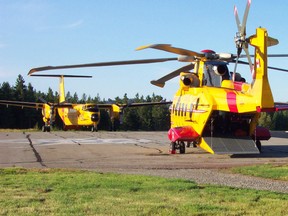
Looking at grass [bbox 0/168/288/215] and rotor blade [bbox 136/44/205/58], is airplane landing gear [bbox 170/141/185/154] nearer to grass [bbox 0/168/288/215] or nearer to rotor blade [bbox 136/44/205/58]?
rotor blade [bbox 136/44/205/58]

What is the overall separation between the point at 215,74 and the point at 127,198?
13.0 metres

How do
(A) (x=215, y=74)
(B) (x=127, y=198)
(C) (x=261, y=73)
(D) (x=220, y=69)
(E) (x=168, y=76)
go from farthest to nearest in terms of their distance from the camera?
1. (E) (x=168, y=76)
2. (A) (x=215, y=74)
3. (D) (x=220, y=69)
4. (C) (x=261, y=73)
5. (B) (x=127, y=198)

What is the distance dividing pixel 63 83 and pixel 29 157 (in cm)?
4305

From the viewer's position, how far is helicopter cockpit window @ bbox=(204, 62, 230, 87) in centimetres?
1995

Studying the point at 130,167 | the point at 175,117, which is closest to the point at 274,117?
the point at 175,117

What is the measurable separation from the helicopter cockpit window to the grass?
10.2 meters

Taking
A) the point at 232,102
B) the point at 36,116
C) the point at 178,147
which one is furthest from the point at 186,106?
the point at 36,116

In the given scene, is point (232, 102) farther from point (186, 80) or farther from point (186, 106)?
point (186, 80)

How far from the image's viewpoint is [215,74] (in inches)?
790

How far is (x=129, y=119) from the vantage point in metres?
106

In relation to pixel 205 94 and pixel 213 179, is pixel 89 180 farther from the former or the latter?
pixel 205 94

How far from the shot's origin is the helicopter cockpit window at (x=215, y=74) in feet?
65.5

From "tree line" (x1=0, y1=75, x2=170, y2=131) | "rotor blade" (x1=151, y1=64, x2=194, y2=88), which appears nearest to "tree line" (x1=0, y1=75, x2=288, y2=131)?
"tree line" (x1=0, y1=75, x2=170, y2=131)

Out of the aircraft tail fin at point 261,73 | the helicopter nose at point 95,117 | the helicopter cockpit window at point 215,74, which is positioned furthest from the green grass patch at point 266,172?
the helicopter nose at point 95,117
